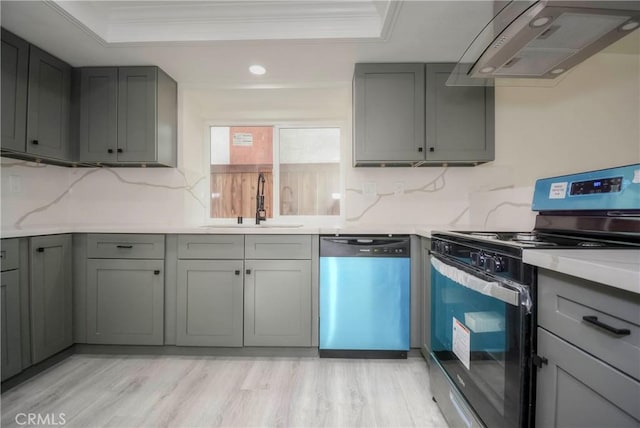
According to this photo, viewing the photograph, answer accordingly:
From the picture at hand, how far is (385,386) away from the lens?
70.7 inches

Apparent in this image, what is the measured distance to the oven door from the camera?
927 millimetres

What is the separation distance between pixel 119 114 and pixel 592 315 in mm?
2882

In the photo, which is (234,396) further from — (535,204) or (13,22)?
(13,22)

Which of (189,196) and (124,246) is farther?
(189,196)

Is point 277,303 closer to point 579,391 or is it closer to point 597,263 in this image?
point 579,391

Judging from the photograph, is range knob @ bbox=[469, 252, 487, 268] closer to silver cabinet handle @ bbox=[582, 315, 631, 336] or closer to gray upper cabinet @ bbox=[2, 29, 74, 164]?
silver cabinet handle @ bbox=[582, 315, 631, 336]

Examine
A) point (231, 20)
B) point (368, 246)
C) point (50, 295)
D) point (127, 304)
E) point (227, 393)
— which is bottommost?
point (227, 393)

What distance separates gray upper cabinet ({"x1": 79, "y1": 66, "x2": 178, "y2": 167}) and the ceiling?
0.41ft

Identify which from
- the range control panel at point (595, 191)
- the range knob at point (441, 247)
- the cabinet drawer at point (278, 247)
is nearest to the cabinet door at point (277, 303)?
the cabinet drawer at point (278, 247)

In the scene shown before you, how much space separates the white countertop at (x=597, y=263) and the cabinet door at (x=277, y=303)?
147 cm

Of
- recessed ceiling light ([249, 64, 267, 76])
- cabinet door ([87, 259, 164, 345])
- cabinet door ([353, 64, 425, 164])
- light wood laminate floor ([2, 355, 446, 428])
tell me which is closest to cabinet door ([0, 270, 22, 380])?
light wood laminate floor ([2, 355, 446, 428])

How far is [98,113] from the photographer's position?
2.31 m

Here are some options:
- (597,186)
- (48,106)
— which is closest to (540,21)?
(597,186)

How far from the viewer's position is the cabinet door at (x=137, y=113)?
230cm
